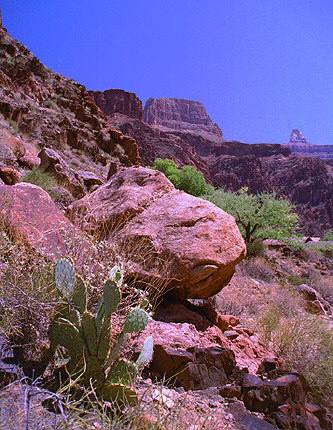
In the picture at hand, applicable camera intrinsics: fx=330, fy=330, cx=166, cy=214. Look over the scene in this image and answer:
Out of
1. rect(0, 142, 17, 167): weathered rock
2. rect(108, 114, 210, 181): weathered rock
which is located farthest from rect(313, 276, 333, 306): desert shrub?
rect(108, 114, 210, 181): weathered rock

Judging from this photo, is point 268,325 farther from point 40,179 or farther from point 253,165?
point 253,165

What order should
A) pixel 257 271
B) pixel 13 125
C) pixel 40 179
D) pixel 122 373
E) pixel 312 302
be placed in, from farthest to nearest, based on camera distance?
pixel 13 125
pixel 257 271
pixel 40 179
pixel 312 302
pixel 122 373

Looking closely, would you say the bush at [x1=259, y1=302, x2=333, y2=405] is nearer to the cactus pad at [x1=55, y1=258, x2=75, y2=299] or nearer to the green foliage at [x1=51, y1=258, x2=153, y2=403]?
the green foliage at [x1=51, y1=258, x2=153, y2=403]

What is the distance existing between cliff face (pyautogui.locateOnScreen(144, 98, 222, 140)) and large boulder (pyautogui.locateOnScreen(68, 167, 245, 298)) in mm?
145626

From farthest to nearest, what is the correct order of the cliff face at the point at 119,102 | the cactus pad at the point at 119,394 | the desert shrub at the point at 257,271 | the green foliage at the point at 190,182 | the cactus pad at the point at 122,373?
the cliff face at the point at 119,102 → the green foliage at the point at 190,182 → the desert shrub at the point at 257,271 → the cactus pad at the point at 122,373 → the cactus pad at the point at 119,394

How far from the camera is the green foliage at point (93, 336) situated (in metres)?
2.67

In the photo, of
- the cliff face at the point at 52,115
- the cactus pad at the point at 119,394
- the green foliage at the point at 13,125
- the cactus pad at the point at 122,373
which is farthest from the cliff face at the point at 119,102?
the cactus pad at the point at 119,394

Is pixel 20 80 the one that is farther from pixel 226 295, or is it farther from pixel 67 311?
pixel 67 311

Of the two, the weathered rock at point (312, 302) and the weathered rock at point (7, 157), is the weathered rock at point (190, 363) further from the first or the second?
the weathered rock at point (7, 157)

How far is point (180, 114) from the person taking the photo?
16350 centimetres

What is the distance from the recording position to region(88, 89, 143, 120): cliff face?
102m

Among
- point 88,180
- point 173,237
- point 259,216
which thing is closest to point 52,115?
point 88,180

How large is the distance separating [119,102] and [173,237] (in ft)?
348

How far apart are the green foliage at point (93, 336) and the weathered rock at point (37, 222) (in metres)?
1.00
